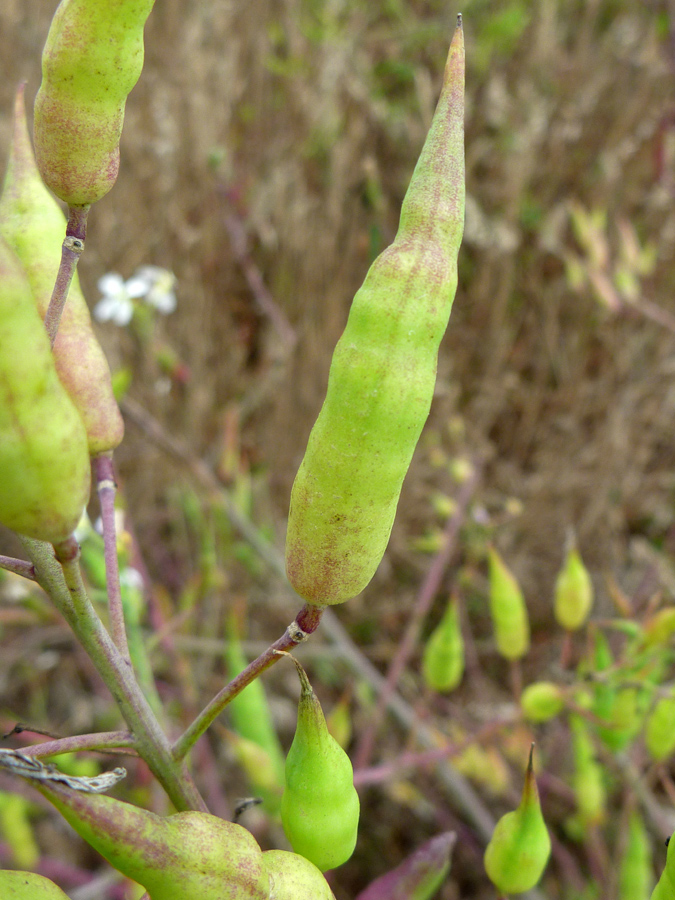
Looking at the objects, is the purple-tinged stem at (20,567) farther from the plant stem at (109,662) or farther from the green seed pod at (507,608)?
the green seed pod at (507,608)

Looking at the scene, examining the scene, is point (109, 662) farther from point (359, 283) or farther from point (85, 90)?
point (359, 283)

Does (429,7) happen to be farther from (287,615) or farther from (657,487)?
(287,615)

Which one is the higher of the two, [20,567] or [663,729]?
[20,567]

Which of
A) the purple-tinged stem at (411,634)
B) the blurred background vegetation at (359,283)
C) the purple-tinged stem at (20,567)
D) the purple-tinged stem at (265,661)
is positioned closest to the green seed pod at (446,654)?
the purple-tinged stem at (411,634)

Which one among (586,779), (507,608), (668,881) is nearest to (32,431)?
(668,881)

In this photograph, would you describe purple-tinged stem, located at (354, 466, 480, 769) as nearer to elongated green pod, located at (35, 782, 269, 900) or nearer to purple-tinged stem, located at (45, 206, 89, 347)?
elongated green pod, located at (35, 782, 269, 900)

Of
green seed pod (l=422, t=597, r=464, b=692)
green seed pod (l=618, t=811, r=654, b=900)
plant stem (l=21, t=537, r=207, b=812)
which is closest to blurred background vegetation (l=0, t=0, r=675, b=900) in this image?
green seed pod (l=422, t=597, r=464, b=692)
